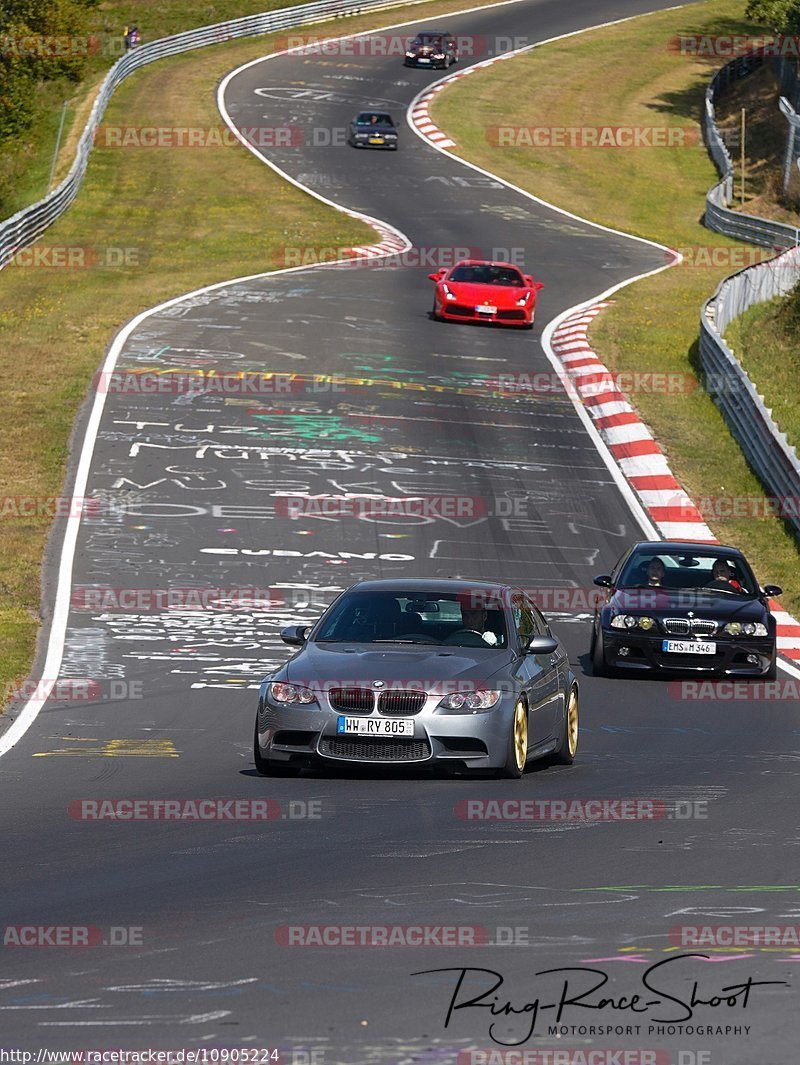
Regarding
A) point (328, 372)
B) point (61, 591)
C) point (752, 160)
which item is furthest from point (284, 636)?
point (752, 160)

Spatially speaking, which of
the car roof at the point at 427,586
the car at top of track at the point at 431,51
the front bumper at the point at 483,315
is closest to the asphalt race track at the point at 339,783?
the front bumper at the point at 483,315

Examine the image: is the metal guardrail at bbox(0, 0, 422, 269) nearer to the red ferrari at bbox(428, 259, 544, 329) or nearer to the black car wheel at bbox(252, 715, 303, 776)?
the red ferrari at bbox(428, 259, 544, 329)

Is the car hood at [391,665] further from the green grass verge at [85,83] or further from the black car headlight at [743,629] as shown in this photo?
the green grass verge at [85,83]

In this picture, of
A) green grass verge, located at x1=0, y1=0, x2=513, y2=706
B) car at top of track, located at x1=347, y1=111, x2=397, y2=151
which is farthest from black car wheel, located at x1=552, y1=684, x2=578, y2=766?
car at top of track, located at x1=347, y1=111, x2=397, y2=151

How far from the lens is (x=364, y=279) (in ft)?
136

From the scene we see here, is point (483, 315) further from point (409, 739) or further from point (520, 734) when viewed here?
point (409, 739)

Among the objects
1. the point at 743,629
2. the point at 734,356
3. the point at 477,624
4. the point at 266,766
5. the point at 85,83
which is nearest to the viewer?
the point at 266,766

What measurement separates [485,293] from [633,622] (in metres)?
20.5

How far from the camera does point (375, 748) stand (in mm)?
11469

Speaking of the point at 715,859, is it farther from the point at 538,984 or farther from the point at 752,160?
the point at 752,160

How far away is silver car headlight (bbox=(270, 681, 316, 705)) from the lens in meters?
11.6

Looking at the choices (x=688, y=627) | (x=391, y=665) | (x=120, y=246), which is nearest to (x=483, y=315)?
(x=120, y=246)

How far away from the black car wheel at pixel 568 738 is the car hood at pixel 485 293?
24.8 meters

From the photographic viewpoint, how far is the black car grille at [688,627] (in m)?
17.7
